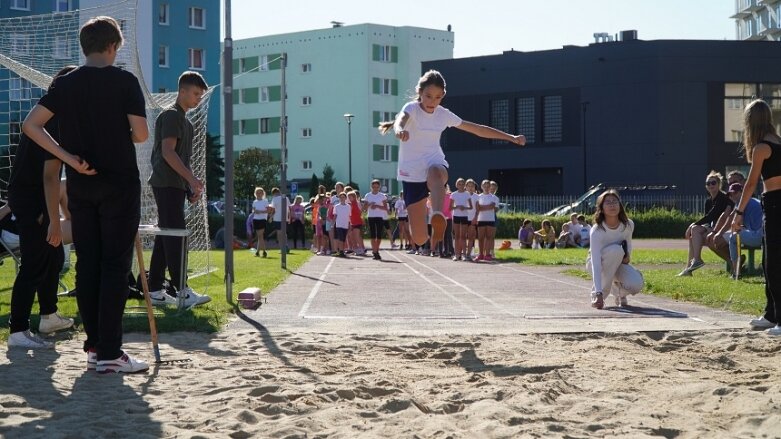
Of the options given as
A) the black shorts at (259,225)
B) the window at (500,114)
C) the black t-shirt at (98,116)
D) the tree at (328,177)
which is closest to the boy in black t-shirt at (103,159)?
the black t-shirt at (98,116)

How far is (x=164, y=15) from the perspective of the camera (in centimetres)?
6241

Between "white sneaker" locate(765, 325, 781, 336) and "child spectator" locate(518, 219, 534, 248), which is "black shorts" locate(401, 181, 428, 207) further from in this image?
"child spectator" locate(518, 219, 534, 248)

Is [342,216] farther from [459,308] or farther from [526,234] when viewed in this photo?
[459,308]

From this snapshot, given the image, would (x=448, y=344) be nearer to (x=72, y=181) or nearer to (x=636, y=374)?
(x=636, y=374)

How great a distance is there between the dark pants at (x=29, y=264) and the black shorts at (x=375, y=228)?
16.7 meters

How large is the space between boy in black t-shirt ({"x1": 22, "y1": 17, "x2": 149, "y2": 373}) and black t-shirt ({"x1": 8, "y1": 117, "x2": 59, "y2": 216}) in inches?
44.1

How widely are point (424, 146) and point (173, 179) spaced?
2461 millimetres

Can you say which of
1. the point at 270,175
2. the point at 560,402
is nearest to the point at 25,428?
the point at 560,402

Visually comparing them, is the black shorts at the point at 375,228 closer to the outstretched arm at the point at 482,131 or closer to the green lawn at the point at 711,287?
the green lawn at the point at 711,287

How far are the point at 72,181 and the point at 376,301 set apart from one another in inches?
220

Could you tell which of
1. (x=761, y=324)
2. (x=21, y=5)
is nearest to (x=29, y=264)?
(x=761, y=324)

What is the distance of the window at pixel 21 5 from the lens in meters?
54.1

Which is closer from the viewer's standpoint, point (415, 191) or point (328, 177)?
point (415, 191)

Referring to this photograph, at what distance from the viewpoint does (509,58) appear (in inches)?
2361
